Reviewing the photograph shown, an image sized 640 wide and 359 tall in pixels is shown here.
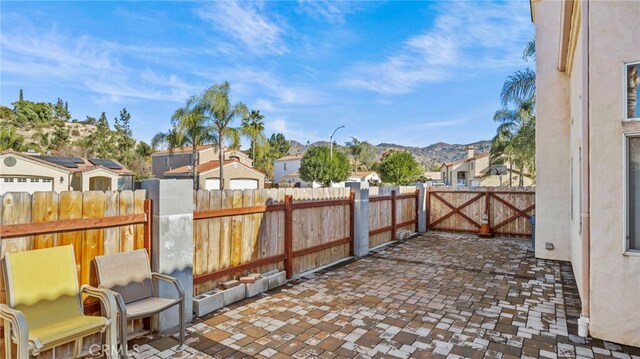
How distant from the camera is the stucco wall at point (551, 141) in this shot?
7.25 meters

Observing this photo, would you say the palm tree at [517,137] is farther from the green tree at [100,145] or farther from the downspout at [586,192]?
the green tree at [100,145]

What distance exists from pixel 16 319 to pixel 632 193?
5488mm

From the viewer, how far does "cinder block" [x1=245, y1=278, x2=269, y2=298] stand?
4.80 metres

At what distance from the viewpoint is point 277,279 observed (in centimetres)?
531

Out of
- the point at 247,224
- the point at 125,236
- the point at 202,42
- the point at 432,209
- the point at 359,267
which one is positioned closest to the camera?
the point at 125,236

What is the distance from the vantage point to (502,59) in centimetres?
1459

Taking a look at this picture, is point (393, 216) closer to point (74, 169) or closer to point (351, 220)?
point (351, 220)

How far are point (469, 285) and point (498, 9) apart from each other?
26.0 feet

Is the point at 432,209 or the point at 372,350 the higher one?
the point at 432,209

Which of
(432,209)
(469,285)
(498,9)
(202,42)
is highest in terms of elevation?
(202,42)

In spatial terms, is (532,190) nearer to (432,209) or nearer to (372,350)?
(432,209)

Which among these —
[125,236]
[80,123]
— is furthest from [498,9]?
[80,123]

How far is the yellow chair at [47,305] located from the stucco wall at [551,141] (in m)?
8.23

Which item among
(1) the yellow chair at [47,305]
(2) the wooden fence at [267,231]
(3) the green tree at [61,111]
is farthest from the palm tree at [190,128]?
(3) the green tree at [61,111]
